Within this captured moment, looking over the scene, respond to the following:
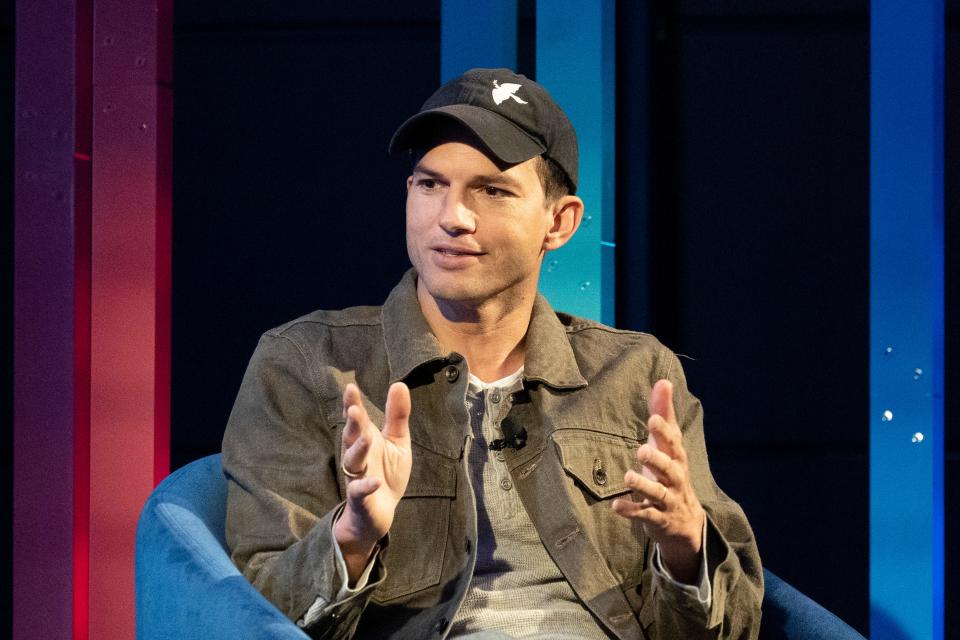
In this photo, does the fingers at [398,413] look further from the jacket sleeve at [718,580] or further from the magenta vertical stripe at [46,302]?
the magenta vertical stripe at [46,302]

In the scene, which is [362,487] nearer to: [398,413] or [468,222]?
[398,413]

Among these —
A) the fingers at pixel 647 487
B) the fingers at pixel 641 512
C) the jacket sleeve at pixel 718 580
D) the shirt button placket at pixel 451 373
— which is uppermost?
the shirt button placket at pixel 451 373

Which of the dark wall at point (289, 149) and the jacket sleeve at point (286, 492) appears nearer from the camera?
the jacket sleeve at point (286, 492)

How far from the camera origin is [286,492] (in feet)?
5.06

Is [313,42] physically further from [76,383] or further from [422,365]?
[422,365]

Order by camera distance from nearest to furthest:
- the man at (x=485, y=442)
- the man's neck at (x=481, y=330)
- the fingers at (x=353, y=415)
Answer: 1. the fingers at (x=353, y=415)
2. the man at (x=485, y=442)
3. the man's neck at (x=481, y=330)

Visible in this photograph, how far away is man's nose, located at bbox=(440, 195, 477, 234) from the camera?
63.8 inches

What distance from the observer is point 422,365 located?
1.67m

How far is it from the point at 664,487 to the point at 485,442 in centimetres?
36

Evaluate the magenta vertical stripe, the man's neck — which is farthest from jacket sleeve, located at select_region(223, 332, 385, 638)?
the magenta vertical stripe

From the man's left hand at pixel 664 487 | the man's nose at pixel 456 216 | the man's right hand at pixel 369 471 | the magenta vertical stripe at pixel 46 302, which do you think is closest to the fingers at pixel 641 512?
the man's left hand at pixel 664 487

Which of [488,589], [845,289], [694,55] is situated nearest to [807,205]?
[845,289]

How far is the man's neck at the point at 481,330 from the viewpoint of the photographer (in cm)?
174

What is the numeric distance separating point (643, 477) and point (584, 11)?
1058mm
